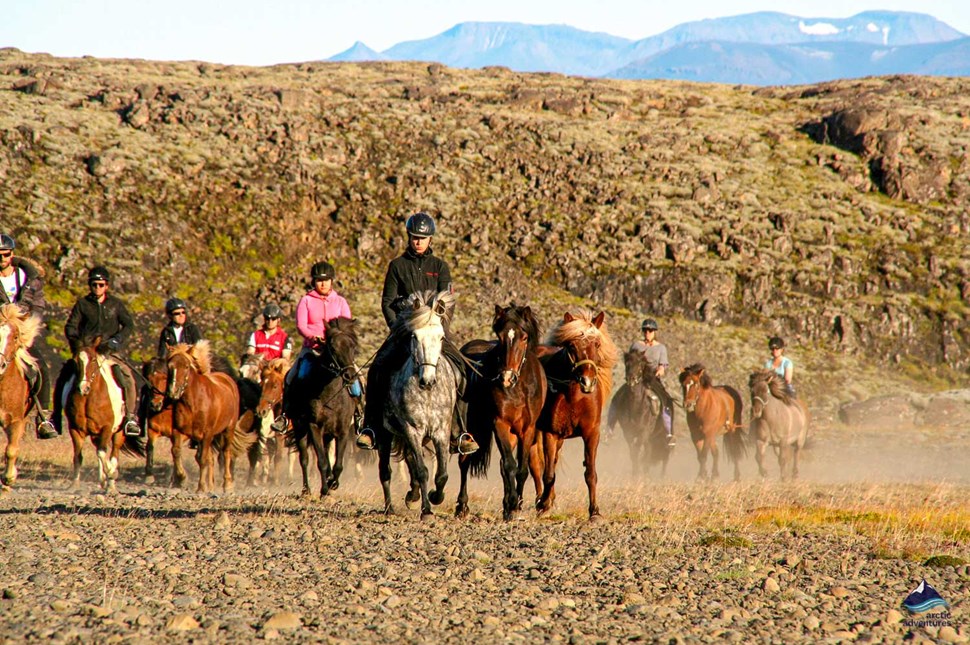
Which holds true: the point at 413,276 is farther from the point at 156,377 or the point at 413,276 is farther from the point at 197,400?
the point at 156,377

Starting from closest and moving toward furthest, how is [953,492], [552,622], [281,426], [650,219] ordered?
[552,622]
[281,426]
[953,492]
[650,219]

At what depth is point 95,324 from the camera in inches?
617

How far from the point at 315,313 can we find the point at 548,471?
13.7ft

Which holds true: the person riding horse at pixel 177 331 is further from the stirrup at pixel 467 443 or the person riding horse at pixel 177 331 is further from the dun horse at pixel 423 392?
the stirrup at pixel 467 443

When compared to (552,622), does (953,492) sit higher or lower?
lower

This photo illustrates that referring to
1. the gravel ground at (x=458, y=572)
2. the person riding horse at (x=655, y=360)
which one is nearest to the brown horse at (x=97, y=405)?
the gravel ground at (x=458, y=572)

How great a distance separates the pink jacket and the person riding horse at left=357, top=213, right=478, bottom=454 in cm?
199

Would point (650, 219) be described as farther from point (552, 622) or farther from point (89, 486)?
point (552, 622)

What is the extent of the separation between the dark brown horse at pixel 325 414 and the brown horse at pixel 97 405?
300 cm

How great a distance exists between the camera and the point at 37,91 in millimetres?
52438

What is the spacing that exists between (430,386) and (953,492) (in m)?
11.5

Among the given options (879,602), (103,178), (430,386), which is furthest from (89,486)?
(103,178)

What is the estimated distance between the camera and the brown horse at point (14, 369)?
46.3ft

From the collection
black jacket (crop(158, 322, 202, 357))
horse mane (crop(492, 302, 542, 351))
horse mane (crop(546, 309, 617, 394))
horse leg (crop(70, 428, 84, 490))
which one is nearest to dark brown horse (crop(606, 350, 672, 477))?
horse mane (crop(546, 309, 617, 394))
